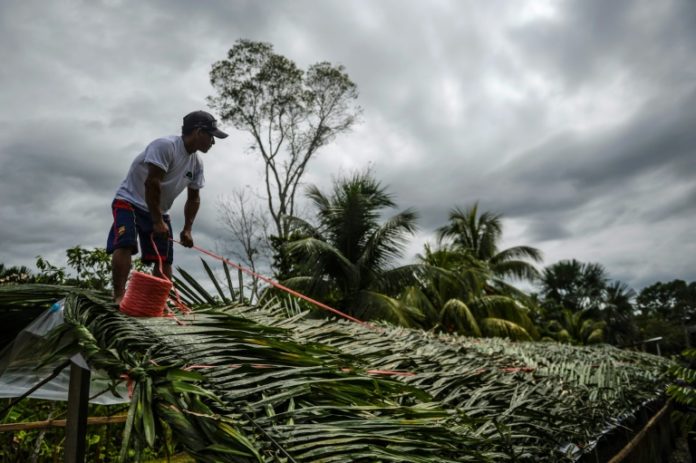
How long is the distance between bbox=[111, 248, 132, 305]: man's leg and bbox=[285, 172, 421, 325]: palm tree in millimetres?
7021

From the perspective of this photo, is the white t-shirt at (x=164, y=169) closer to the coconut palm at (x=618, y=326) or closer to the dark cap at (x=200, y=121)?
the dark cap at (x=200, y=121)

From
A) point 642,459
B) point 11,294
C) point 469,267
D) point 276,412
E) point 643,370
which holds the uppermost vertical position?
point 469,267

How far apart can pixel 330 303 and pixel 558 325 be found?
15.4 meters

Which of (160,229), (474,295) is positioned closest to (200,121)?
(160,229)

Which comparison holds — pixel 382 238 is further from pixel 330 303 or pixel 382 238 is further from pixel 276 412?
pixel 276 412

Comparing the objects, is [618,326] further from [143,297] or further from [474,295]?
[143,297]

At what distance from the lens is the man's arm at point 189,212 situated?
274 centimetres

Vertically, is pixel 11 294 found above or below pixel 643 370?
above

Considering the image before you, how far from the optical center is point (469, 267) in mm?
13039

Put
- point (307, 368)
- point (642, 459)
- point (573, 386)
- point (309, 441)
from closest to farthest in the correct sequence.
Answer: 1. point (309, 441)
2. point (307, 368)
3. point (573, 386)
4. point (642, 459)

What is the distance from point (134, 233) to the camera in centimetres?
228

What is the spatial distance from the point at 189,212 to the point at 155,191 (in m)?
0.60

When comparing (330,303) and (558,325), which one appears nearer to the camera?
(330,303)

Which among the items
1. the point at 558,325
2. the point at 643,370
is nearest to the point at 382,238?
the point at 643,370
